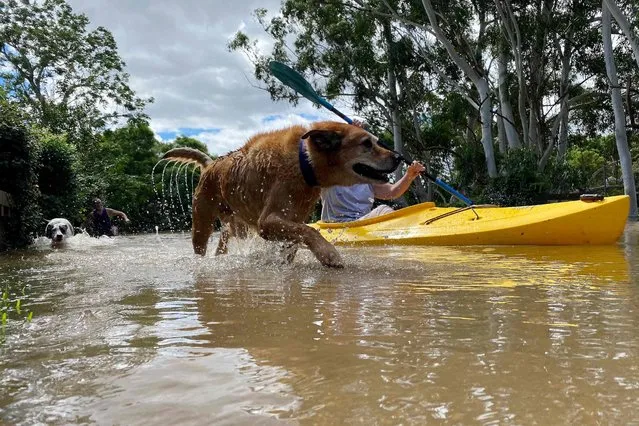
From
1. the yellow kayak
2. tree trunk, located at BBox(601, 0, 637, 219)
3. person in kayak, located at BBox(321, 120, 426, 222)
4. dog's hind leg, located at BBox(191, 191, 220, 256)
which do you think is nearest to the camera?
dog's hind leg, located at BBox(191, 191, 220, 256)

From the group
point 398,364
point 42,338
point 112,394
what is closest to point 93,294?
point 42,338

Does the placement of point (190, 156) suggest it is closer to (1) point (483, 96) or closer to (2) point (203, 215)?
(2) point (203, 215)

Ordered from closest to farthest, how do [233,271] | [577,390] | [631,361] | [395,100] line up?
[577,390] < [631,361] < [233,271] < [395,100]

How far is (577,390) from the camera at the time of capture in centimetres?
124

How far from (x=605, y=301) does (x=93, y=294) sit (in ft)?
7.82

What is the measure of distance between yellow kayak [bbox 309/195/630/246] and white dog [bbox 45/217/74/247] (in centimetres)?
496

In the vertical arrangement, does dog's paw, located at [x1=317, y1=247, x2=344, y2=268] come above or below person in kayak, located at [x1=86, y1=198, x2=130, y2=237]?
below

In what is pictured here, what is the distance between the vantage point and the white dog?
9.93 m

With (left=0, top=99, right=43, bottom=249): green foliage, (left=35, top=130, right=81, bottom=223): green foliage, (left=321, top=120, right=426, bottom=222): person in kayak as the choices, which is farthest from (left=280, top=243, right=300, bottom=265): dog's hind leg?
(left=35, top=130, right=81, bottom=223): green foliage

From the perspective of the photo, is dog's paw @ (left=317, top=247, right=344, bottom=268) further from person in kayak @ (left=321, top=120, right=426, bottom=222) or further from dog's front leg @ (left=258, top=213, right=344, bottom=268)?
person in kayak @ (left=321, top=120, right=426, bottom=222)

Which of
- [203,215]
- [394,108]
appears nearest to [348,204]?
[203,215]

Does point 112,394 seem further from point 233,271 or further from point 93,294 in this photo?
point 233,271

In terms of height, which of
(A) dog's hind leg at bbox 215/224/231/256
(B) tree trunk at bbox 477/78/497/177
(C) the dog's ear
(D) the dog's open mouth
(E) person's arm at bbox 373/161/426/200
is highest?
(B) tree trunk at bbox 477/78/497/177

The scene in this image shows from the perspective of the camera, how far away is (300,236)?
4.20m
